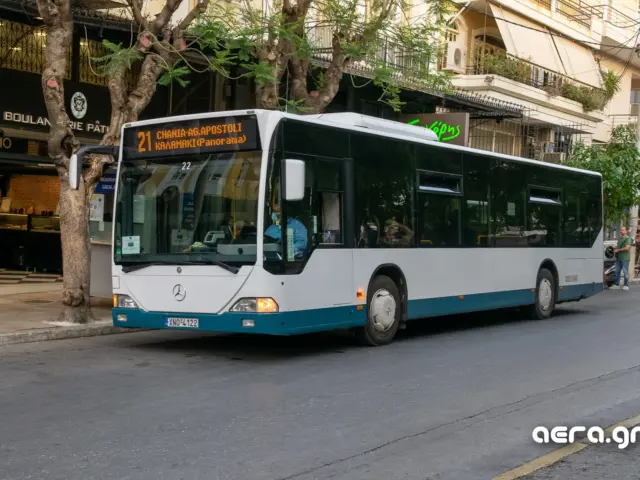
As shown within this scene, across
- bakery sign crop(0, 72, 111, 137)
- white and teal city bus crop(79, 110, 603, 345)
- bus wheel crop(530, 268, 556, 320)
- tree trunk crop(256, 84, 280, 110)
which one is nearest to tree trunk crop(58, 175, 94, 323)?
white and teal city bus crop(79, 110, 603, 345)

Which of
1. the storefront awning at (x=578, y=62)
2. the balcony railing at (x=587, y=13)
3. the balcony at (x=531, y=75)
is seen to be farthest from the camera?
the storefront awning at (x=578, y=62)

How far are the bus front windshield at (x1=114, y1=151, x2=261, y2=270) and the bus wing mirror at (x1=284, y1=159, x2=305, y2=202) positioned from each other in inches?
15.0

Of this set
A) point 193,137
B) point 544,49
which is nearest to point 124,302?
point 193,137

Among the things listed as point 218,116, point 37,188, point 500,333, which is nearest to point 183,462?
point 218,116

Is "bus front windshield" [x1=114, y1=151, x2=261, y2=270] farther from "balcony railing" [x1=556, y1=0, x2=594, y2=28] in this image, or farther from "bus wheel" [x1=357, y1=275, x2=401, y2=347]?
"balcony railing" [x1=556, y1=0, x2=594, y2=28]

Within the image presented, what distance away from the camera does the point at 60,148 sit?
13.3 metres

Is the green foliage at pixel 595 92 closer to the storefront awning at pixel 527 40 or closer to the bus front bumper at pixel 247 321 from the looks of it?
the storefront awning at pixel 527 40

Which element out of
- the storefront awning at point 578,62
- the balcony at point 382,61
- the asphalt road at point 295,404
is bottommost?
the asphalt road at point 295,404

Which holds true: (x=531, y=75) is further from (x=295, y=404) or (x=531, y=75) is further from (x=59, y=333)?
(x=295, y=404)

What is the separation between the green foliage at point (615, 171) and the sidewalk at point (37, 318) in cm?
1710

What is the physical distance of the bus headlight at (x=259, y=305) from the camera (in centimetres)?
1065

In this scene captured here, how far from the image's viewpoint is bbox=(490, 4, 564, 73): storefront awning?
29.1m

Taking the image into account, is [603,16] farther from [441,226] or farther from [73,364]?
[73,364]

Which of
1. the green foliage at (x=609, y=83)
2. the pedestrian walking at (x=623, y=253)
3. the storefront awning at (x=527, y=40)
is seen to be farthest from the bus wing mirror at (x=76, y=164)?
the green foliage at (x=609, y=83)
